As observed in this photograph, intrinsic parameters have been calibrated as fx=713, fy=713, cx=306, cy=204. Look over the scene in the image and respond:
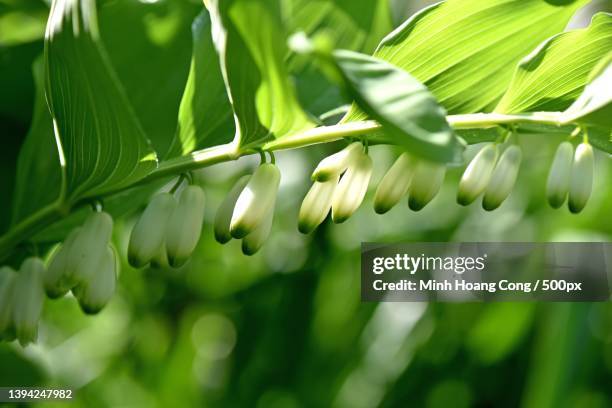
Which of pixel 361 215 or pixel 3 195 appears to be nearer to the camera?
pixel 3 195

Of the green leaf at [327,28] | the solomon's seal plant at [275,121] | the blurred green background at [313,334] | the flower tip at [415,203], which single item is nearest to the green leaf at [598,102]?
the solomon's seal plant at [275,121]

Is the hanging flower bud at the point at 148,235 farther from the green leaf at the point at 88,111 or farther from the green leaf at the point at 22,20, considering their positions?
the green leaf at the point at 22,20

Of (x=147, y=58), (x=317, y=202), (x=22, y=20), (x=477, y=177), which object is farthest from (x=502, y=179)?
(x=22, y=20)

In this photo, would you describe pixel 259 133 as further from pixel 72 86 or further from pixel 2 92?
pixel 2 92

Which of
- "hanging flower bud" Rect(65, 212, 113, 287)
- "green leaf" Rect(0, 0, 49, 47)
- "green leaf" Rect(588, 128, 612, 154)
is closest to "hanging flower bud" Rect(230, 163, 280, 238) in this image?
"hanging flower bud" Rect(65, 212, 113, 287)

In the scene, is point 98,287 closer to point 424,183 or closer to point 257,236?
point 257,236

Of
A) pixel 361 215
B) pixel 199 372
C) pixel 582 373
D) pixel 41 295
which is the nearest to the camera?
pixel 41 295

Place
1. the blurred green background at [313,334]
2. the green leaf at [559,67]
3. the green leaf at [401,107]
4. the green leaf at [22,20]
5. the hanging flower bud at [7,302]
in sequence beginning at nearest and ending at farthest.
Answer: the green leaf at [401,107] → the green leaf at [559,67] → the hanging flower bud at [7,302] → the green leaf at [22,20] → the blurred green background at [313,334]

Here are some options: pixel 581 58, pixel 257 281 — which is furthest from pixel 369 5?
pixel 257 281
